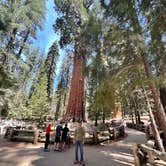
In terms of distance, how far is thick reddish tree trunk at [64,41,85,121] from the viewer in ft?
66.9

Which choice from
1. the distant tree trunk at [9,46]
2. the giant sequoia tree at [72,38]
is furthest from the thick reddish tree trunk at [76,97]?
the distant tree trunk at [9,46]

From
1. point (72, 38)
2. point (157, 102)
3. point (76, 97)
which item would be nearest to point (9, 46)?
point (72, 38)

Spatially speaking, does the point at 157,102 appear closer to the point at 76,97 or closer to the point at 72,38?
the point at 76,97

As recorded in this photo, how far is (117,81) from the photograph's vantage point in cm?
743

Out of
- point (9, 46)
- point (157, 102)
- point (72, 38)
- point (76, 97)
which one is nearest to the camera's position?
point (157, 102)

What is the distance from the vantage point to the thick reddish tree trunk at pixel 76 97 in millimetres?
20406

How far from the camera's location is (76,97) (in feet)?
69.2

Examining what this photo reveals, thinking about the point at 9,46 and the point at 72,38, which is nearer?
the point at 9,46

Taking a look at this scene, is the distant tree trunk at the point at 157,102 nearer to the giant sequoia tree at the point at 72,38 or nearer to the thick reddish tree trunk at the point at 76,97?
the thick reddish tree trunk at the point at 76,97

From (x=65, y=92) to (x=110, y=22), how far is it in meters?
37.4

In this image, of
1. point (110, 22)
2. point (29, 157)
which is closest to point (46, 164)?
point (29, 157)

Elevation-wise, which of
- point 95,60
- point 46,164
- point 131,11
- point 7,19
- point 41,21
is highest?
point 41,21

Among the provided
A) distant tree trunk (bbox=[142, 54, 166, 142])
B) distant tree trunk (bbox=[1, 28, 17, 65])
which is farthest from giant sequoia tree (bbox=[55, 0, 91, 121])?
distant tree trunk (bbox=[142, 54, 166, 142])

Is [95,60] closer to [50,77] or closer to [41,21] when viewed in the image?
[41,21]
